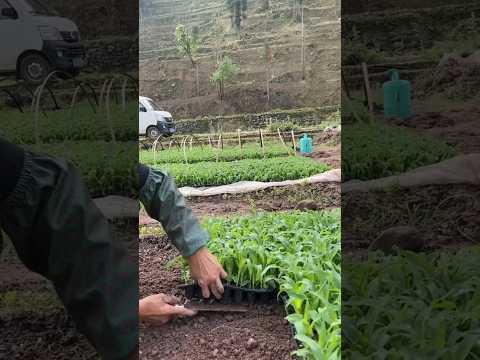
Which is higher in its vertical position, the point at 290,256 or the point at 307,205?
the point at 307,205

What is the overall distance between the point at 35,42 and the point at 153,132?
85cm

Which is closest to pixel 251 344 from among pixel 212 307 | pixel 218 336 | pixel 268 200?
pixel 218 336

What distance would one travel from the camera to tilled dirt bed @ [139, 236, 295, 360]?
280 centimetres

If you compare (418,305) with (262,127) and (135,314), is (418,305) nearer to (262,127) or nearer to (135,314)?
(135,314)

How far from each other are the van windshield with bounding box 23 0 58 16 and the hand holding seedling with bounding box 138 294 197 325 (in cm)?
150

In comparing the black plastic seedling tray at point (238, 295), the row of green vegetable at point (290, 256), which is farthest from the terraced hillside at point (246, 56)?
the black plastic seedling tray at point (238, 295)

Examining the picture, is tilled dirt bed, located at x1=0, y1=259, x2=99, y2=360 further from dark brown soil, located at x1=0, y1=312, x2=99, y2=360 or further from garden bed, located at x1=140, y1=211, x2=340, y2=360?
garden bed, located at x1=140, y1=211, x2=340, y2=360

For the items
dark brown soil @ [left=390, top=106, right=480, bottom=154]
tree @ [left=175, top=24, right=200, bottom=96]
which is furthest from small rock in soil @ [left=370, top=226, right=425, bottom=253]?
tree @ [left=175, top=24, right=200, bottom=96]

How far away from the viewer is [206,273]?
9.45 ft

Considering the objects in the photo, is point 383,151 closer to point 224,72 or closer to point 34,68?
point 224,72

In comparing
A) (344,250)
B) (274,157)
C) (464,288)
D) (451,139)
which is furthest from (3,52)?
(464,288)

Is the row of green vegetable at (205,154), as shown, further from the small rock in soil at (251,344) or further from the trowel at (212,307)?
the small rock in soil at (251,344)

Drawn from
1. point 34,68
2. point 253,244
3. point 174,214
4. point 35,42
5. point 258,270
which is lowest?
point 258,270

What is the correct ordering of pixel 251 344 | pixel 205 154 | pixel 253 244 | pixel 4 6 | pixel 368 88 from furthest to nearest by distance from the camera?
pixel 205 154, pixel 253 244, pixel 251 344, pixel 4 6, pixel 368 88
